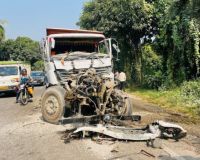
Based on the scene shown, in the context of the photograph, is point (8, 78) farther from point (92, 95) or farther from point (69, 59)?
point (92, 95)

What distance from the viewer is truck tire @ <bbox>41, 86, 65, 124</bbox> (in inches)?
200

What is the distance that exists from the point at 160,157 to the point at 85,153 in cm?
138

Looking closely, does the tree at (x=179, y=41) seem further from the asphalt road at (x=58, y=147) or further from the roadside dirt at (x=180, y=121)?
the asphalt road at (x=58, y=147)

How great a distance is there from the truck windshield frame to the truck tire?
7690 mm

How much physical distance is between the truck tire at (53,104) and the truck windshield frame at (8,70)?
7690 mm

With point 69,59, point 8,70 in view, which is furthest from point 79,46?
point 8,70

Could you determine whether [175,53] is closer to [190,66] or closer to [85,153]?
[190,66]

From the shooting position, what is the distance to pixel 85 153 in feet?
11.6

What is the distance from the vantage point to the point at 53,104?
17.5 feet

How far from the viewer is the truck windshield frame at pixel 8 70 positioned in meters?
12.0

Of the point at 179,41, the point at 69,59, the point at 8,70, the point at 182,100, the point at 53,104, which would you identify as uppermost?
the point at 179,41

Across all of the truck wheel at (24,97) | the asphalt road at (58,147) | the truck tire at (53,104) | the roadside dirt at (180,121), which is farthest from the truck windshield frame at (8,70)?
the roadside dirt at (180,121)

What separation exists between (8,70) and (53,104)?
8.46 m

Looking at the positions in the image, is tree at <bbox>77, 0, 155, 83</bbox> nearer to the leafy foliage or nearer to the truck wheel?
the leafy foliage
